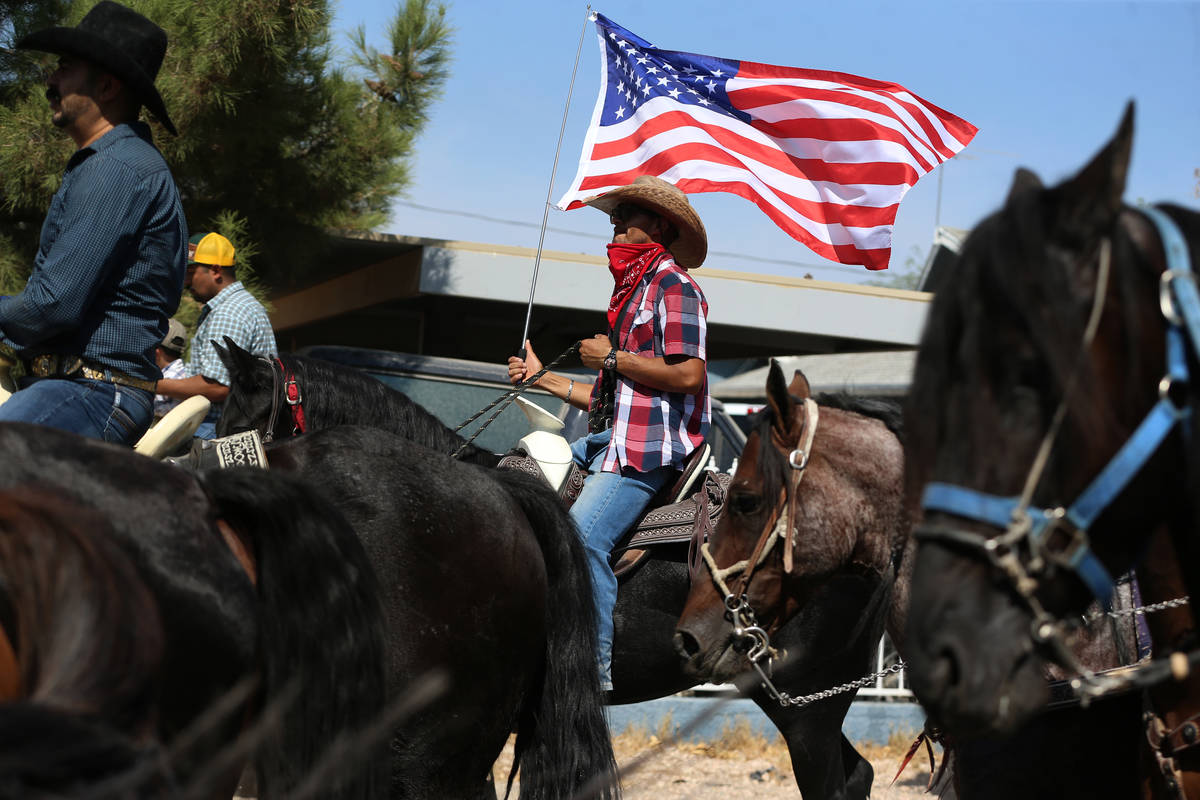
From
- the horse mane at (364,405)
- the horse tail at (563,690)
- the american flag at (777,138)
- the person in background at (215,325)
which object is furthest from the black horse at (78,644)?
the american flag at (777,138)

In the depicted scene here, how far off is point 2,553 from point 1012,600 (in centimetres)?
150

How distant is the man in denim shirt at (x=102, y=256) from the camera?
2.81m

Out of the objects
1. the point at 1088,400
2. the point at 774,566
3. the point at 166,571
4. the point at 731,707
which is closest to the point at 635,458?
the point at 774,566

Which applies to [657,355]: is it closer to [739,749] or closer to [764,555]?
[764,555]

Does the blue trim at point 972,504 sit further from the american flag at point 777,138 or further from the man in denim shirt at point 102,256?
the american flag at point 777,138

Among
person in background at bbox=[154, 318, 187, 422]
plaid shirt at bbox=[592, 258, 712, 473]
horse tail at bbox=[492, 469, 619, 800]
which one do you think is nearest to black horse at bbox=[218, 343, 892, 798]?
plaid shirt at bbox=[592, 258, 712, 473]

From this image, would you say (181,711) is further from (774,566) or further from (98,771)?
(774,566)

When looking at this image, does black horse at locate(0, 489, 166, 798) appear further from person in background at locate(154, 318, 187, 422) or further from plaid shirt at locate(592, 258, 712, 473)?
person in background at locate(154, 318, 187, 422)

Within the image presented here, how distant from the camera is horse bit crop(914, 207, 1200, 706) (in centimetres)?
148

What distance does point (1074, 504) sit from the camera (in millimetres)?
1494

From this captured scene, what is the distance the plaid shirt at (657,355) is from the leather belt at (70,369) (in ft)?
6.42

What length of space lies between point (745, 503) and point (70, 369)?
6.94 ft

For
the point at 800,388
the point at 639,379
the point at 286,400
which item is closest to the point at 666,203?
the point at 639,379

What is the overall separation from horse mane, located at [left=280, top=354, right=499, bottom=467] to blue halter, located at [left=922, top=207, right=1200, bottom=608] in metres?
2.81
